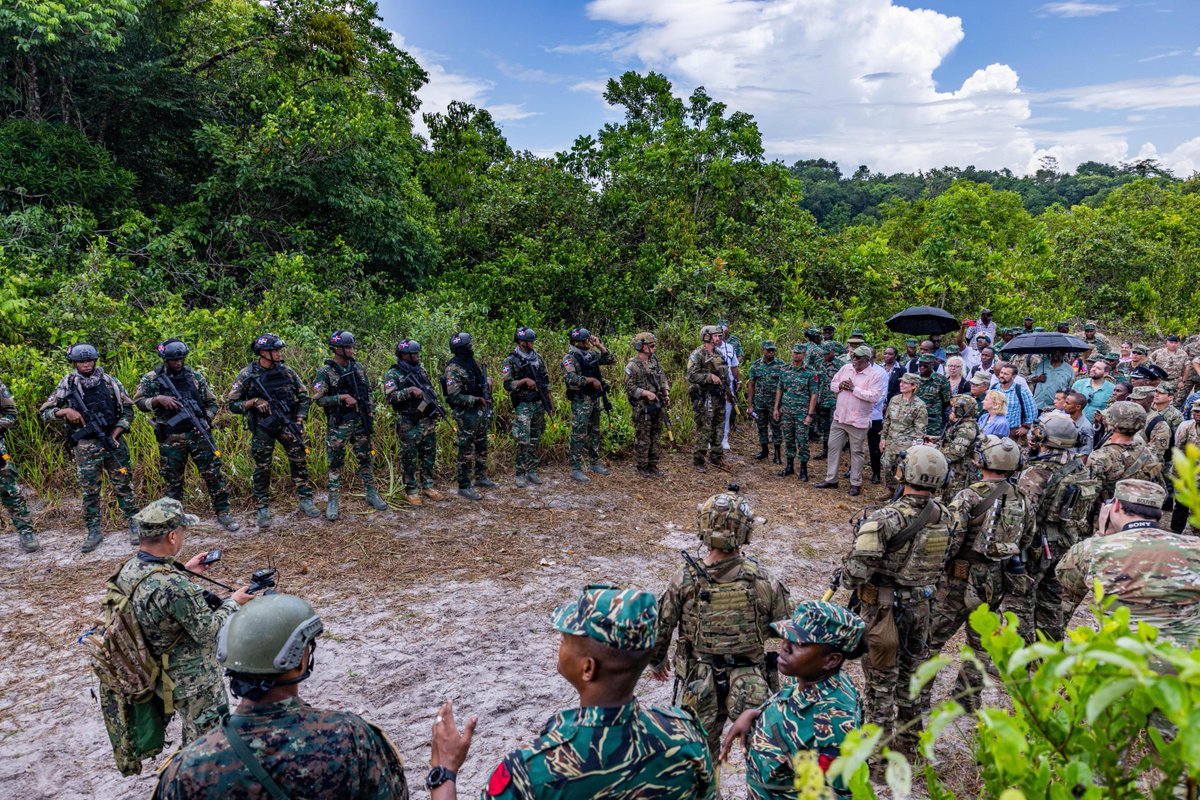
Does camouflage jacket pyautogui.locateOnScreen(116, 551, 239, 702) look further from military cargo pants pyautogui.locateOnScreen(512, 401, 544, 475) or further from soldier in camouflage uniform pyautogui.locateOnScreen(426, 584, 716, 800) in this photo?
military cargo pants pyautogui.locateOnScreen(512, 401, 544, 475)

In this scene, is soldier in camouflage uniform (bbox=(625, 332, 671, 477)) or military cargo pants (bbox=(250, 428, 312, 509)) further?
soldier in camouflage uniform (bbox=(625, 332, 671, 477))

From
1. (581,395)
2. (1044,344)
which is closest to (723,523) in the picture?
(581,395)

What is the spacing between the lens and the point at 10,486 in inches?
248

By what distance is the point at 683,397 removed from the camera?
35.6 feet

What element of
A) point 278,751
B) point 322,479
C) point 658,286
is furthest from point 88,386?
point 658,286

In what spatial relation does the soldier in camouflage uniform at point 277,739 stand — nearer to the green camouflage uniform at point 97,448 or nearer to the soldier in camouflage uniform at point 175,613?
the soldier in camouflage uniform at point 175,613

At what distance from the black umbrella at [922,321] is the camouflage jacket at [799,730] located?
25.2ft

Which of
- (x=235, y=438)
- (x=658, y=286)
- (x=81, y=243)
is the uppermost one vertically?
(x=81, y=243)

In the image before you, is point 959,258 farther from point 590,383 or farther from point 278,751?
point 278,751

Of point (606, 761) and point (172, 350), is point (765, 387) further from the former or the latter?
point (606, 761)

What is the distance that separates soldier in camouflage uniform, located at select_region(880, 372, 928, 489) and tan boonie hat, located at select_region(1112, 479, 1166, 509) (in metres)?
4.26

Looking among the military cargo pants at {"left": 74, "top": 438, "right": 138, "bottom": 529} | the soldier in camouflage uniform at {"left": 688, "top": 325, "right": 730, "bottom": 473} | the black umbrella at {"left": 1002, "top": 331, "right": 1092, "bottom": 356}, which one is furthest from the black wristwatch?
the black umbrella at {"left": 1002, "top": 331, "right": 1092, "bottom": 356}

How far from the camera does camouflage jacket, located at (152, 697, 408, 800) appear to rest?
1.91m

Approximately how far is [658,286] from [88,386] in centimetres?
902
